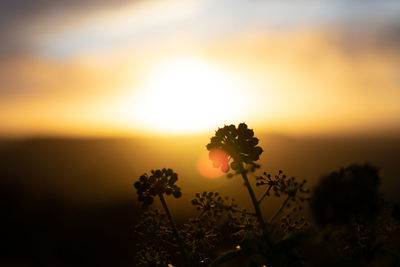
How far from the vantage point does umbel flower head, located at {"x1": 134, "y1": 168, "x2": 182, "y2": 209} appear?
608 centimetres

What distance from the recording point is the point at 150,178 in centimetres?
616

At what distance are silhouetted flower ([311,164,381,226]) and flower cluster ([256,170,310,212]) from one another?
0.61 m

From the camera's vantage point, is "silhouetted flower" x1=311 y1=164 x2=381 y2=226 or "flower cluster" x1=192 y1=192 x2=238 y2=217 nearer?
"silhouetted flower" x1=311 y1=164 x2=381 y2=226

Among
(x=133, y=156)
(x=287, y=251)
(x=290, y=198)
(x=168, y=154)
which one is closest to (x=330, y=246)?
(x=287, y=251)

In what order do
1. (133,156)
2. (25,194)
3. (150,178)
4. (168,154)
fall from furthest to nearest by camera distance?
(133,156) < (168,154) < (25,194) < (150,178)

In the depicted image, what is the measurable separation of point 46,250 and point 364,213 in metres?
49.8

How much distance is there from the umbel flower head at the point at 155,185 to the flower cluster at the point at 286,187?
36.5 inches

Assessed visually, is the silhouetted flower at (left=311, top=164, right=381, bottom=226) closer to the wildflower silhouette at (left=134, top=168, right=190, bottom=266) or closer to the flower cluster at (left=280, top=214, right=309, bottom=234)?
the flower cluster at (left=280, top=214, right=309, bottom=234)

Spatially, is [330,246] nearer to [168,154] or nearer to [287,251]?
[287,251]

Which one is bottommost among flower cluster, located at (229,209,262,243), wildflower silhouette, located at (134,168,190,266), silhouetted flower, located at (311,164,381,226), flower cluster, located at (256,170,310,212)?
silhouetted flower, located at (311,164,381,226)

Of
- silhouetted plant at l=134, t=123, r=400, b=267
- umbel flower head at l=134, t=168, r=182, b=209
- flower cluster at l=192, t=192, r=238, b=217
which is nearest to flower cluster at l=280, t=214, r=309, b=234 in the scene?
silhouetted plant at l=134, t=123, r=400, b=267

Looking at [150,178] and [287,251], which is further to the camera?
[150,178]

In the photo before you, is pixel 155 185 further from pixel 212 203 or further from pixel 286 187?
pixel 286 187

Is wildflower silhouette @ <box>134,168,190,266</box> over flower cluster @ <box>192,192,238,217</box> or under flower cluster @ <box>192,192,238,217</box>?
over
